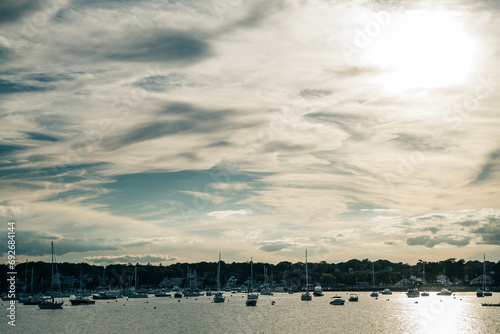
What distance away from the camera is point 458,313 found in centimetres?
16925

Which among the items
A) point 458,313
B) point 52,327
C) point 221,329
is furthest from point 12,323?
point 458,313

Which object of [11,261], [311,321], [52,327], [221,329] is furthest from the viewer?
[311,321]

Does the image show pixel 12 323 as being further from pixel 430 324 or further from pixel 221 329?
pixel 430 324

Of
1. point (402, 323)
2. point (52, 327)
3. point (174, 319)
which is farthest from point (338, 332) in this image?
point (52, 327)

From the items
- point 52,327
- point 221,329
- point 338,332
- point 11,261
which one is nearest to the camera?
point 11,261

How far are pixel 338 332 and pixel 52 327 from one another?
7035 centimetres

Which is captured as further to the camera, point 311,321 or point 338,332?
point 311,321

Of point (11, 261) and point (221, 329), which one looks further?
point (221, 329)

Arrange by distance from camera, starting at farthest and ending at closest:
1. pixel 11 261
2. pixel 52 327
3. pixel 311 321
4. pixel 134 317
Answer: pixel 134 317, pixel 311 321, pixel 52 327, pixel 11 261

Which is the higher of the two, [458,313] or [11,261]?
[11,261]

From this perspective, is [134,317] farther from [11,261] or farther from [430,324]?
[11,261]

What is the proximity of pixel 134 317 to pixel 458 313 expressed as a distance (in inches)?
4034

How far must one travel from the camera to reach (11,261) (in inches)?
2857

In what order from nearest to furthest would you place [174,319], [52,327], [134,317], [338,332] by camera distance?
[338,332] → [52,327] → [174,319] → [134,317]
